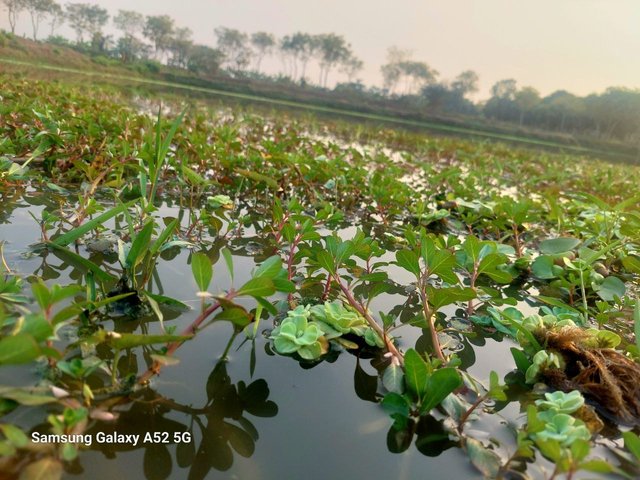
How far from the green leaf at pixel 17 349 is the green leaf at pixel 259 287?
0.31 m

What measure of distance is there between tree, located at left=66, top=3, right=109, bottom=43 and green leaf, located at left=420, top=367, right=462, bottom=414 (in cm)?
6868

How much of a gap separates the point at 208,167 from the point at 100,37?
64.6 metres

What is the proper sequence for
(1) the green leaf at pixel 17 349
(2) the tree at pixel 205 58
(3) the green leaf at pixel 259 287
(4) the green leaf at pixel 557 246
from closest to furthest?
(1) the green leaf at pixel 17 349 < (3) the green leaf at pixel 259 287 < (4) the green leaf at pixel 557 246 < (2) the tree at pixel 205 58

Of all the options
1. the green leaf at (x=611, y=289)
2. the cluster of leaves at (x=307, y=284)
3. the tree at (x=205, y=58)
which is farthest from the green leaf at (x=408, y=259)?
the tree at (x=205, y=58)

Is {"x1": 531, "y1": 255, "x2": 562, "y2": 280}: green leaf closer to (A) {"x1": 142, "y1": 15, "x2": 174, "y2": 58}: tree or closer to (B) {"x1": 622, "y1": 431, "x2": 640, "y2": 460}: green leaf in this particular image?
(B) {"x1": 622, "y1": 431, "x2": 640, "y2": 460}: green leaf

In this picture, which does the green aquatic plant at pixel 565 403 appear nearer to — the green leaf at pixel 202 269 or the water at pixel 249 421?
the water at pixel 249 421

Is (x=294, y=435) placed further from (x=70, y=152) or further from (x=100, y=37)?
(x=100, y=37)

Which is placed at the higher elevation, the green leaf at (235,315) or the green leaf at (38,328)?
the green leaf at (38,328)

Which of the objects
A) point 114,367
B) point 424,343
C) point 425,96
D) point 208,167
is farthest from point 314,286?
point 425,96

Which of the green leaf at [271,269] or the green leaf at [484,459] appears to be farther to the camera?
the green leaf at [271,269]

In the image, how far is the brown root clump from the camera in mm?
892

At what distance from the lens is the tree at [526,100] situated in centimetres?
5350

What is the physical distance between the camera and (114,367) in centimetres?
69

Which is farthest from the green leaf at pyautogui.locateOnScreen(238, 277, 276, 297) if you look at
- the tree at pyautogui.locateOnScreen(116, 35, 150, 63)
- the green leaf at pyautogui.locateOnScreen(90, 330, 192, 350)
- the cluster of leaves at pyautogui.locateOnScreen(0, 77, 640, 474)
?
the tree at pyautogui.locateOnScreen(116, 35, 150, 63)
